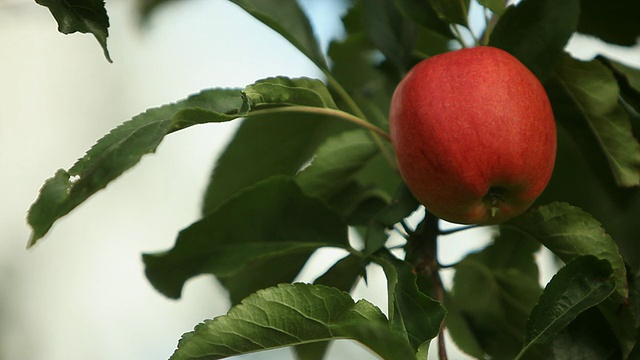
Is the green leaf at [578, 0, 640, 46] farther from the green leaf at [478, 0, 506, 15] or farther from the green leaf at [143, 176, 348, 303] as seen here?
the green leaf at [143, 176, 348, 303]

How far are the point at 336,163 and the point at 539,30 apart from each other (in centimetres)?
17

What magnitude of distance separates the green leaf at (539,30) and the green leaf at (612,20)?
0.34ft

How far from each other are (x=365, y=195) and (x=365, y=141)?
41mm

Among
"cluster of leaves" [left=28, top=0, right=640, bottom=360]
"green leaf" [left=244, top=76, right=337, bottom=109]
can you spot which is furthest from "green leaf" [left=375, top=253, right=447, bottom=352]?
"green leaf" [left=244, top=76, right=337, bottom=109]

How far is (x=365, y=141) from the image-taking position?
629 millimetres

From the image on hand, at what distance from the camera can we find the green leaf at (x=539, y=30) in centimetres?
52

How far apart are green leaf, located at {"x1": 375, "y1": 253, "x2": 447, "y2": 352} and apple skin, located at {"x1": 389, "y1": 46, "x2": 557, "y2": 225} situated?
5cm

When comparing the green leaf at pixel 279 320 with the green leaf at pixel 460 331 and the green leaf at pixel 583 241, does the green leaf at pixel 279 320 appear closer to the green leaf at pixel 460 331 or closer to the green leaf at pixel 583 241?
the green leaf at pixel 583 241

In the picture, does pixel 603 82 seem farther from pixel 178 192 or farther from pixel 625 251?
pixel 178 192

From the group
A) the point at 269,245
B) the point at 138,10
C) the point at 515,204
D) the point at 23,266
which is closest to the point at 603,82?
the point at 515,204

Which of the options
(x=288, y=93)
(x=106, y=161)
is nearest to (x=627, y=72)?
(x=288, y=93)

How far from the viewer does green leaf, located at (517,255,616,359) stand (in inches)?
17.9

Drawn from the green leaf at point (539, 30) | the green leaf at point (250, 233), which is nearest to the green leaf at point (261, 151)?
the green leaf at point (250, 233)

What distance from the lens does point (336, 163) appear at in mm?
618
